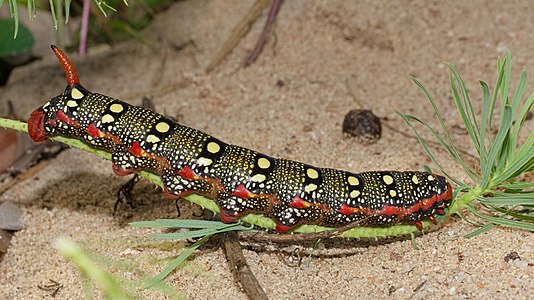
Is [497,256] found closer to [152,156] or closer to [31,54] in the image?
[152,156]

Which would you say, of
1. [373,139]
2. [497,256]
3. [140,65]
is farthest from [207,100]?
[497,256]

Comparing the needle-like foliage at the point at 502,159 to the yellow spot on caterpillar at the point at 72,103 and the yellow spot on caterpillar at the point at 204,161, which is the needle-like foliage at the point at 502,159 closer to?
the yellow spot on caterpillar at the point at 204,161

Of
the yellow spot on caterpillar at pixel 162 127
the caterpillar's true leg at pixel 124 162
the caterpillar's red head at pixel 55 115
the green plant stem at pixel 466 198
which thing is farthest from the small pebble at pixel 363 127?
the caterpillar's red head at pixel 55 115

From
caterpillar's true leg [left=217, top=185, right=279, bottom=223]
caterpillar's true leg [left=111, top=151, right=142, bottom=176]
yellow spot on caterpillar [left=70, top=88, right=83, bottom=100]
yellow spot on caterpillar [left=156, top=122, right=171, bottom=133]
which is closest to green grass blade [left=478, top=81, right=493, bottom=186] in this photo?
caterpillar's true leg [left=217, top=185, right=279, bottom=223]

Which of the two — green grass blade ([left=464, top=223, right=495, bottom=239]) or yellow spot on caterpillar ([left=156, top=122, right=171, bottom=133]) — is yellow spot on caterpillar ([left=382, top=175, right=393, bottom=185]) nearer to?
green grass blade ([left=464, top=223, right=495, bottom=239])

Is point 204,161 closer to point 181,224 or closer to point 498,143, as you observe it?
point 181,224

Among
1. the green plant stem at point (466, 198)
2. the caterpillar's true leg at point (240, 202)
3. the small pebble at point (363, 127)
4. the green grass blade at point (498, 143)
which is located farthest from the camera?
the small pebble at point (363, 127)
